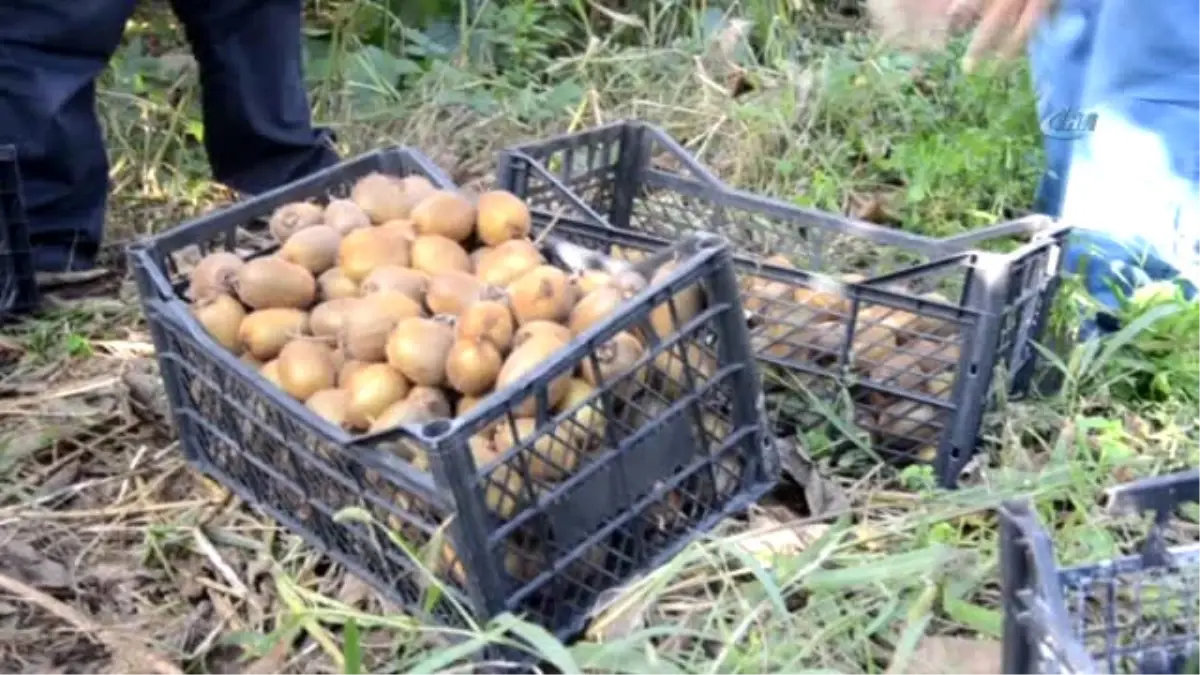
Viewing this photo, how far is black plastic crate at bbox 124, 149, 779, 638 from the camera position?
4.47ft

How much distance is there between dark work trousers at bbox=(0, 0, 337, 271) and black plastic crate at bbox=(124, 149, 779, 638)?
2.31ft

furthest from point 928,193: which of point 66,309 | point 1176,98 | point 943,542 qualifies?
point 66,309

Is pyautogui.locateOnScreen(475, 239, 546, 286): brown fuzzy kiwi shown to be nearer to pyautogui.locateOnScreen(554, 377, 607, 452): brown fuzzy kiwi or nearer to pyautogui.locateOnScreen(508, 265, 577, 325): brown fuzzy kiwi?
pyautogui.locateOnScreen(508, 265, 577, 325): brown fuzzy kiwi

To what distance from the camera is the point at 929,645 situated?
1.42 meters

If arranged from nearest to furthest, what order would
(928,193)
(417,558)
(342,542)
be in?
(417,558), (342,542), (928,193)

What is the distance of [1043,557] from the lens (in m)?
0.98

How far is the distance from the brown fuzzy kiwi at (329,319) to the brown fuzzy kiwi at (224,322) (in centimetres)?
8

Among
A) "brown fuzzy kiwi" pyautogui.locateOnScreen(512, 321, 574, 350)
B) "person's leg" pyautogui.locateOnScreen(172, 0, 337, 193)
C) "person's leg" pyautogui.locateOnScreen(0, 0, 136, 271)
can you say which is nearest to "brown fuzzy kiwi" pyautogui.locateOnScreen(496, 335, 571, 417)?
"brown fuzzy kiwi" pyautogui.locateOnScreen(512, 321, 574, 350)

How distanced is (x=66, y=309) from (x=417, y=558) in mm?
1111

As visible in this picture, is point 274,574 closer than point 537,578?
No

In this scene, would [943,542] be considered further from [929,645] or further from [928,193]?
[928,193]

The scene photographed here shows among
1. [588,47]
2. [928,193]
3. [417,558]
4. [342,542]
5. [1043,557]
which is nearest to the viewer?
[1043,557]

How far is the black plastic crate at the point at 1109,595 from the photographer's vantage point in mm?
971

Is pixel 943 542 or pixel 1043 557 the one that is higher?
pixel 1043 557
